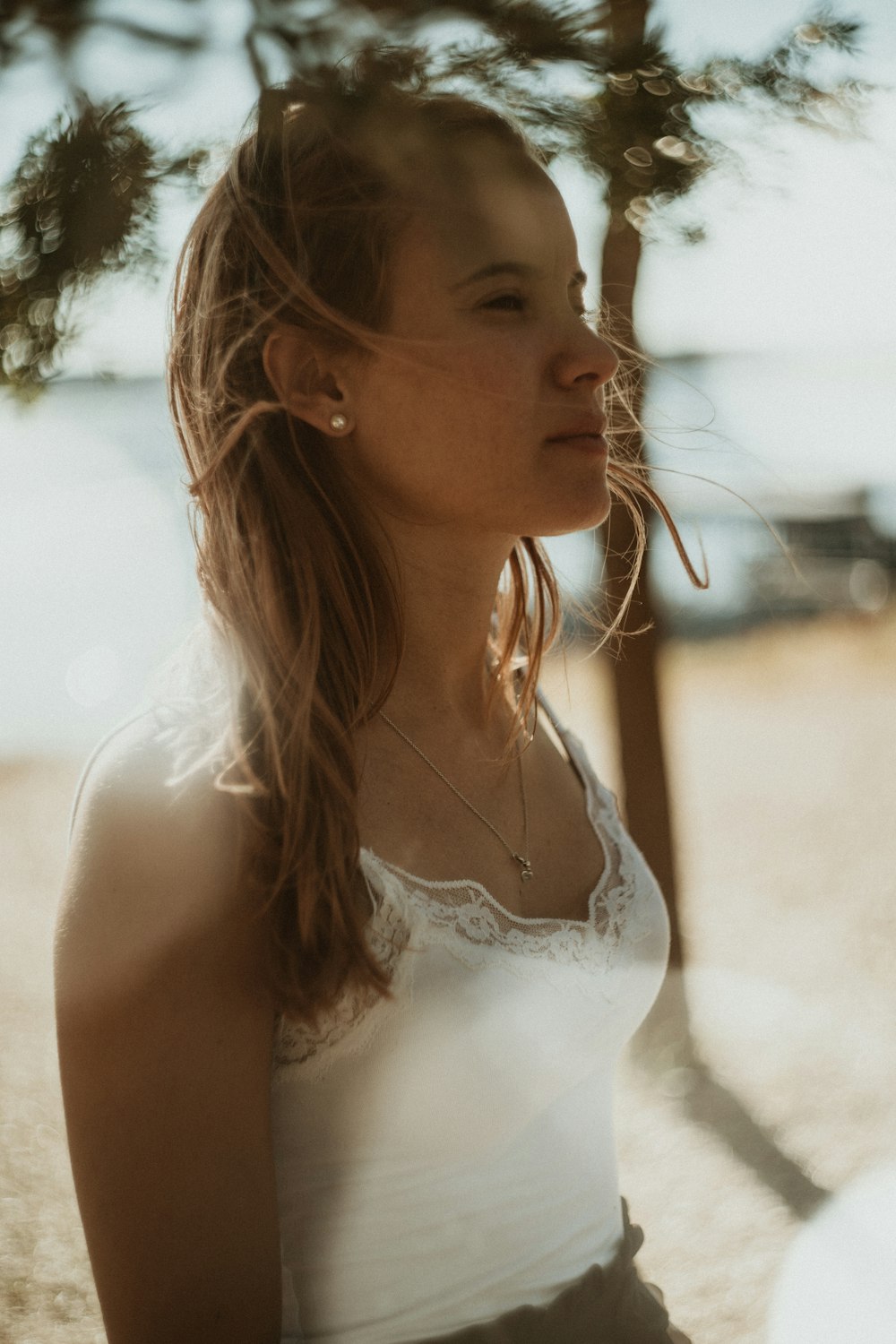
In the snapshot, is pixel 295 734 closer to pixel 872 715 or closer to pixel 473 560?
pixel 473 560

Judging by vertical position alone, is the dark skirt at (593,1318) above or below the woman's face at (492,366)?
below

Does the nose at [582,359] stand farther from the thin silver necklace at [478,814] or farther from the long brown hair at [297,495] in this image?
the thin silver necklace at [478,814]

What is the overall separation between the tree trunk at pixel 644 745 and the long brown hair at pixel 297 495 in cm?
50

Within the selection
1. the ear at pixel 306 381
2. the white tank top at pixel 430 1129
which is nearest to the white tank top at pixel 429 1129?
the white tank top at pixel 430 1129

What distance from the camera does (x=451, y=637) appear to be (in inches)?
58.2

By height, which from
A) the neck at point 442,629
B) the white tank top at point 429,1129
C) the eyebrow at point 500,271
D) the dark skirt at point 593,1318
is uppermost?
the eyebrow at point 500,271

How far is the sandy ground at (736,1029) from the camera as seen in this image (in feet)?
5.29

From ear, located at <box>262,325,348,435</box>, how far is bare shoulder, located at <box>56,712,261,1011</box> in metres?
0.45

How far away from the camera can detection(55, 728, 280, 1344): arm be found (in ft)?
3.27

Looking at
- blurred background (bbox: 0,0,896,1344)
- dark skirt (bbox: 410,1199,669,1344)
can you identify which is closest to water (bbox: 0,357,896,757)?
blurred background (bbox: 0,0,896,1344)

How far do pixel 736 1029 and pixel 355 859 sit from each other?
2.26 m

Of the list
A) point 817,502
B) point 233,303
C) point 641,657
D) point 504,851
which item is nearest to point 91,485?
point 233,303

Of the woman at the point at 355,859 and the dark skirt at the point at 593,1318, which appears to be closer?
the woman at the point at 355,859

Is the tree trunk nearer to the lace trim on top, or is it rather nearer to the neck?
the neck
